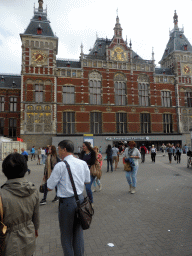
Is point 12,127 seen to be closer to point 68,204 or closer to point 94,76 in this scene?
point 94,76

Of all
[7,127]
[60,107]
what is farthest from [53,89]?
[7,127]

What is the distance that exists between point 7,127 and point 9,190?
28.7 metres

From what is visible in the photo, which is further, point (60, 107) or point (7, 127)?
point (7, 127)

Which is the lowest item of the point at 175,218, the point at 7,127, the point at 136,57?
the point at 175,218

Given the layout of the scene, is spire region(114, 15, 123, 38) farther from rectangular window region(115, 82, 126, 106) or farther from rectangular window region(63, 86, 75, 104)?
rectangular window region(63, 86, 75, 104)

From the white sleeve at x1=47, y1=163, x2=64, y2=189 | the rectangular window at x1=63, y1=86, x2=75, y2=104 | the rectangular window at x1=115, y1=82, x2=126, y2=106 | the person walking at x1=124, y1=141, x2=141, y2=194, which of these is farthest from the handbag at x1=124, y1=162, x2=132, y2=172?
the rectangular window at x1=115, y1=82, x2=126, y2=106

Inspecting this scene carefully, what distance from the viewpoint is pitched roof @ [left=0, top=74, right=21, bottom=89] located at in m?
28.4

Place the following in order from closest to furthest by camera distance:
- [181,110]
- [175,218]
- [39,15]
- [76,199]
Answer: [76,199] → [175,218] → [39,15] → [181,110]

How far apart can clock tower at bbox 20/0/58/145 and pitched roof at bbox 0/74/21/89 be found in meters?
5.41

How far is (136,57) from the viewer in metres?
29.4

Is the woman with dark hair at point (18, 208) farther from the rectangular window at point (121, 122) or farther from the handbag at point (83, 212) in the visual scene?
the rectangular window at point (121, 122)

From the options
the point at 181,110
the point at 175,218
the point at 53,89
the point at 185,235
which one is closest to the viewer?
the point at 185,235

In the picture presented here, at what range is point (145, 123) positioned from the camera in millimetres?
28188

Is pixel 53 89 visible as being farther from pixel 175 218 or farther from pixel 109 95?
pixel 175 218
